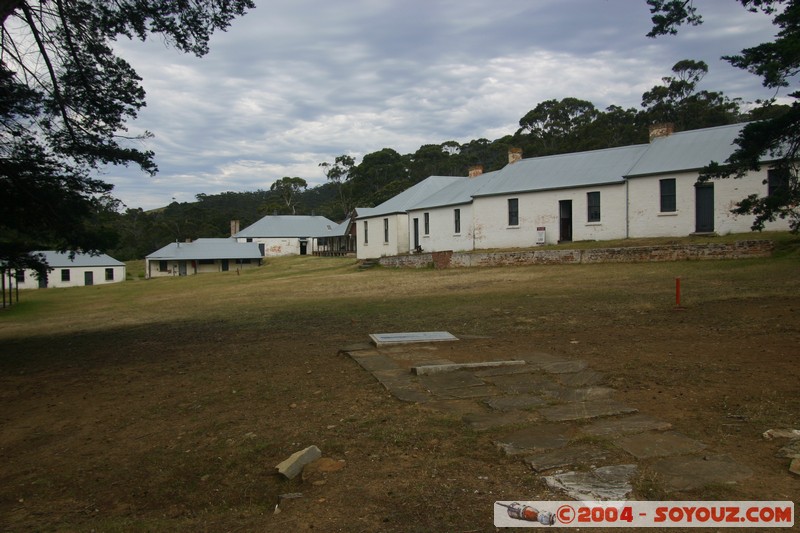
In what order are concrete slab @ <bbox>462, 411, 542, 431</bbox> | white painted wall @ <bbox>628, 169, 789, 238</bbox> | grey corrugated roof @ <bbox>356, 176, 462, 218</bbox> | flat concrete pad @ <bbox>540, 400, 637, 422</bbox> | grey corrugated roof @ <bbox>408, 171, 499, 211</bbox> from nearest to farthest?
concrete slab @ <bbox>462, 411, 542, 431</bbox>
flat concrete pad @ <bbox>540, 400, 637, 422</bbox>
white painted wall @ <bbox>628, 169, 789, 238</bbox>
grey corrugated roof @ <bbox>408, 171, 499, 211</bbox>
grey corrugated roof @ <bbox>356, 176, 462, 218</bbox>

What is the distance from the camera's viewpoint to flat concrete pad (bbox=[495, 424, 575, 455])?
13.9 ft

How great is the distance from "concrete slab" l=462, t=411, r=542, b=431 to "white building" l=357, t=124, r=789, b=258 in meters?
19.6

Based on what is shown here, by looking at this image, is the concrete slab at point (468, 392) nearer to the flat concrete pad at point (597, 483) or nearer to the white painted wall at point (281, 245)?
the flat concrete pad at point (597, 483)

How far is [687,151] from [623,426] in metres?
26.3

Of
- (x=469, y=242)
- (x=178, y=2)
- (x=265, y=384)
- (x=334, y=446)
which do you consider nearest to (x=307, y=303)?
(x=178, y=2)

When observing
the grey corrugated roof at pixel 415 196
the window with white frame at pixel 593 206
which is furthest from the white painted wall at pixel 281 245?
the window with white frame at pixel 593 206

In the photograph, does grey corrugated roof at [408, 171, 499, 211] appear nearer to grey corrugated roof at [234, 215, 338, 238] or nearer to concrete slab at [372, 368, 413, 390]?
concrete slab at [372, 368, 413, 390]

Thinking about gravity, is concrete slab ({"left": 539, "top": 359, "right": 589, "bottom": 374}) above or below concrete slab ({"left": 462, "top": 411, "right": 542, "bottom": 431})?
above

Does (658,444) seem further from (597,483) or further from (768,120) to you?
(768,120)

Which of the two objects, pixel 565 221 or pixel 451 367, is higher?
pixel 565 221

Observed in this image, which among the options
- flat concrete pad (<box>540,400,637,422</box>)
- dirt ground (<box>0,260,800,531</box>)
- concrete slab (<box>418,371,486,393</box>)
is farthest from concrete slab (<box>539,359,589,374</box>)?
flat concrete pad (<box>540,400,637,422</box>)

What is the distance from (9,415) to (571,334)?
26.4 ft

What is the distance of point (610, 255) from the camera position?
922 inches

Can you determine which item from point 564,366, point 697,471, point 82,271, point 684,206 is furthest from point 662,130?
point 82,271
